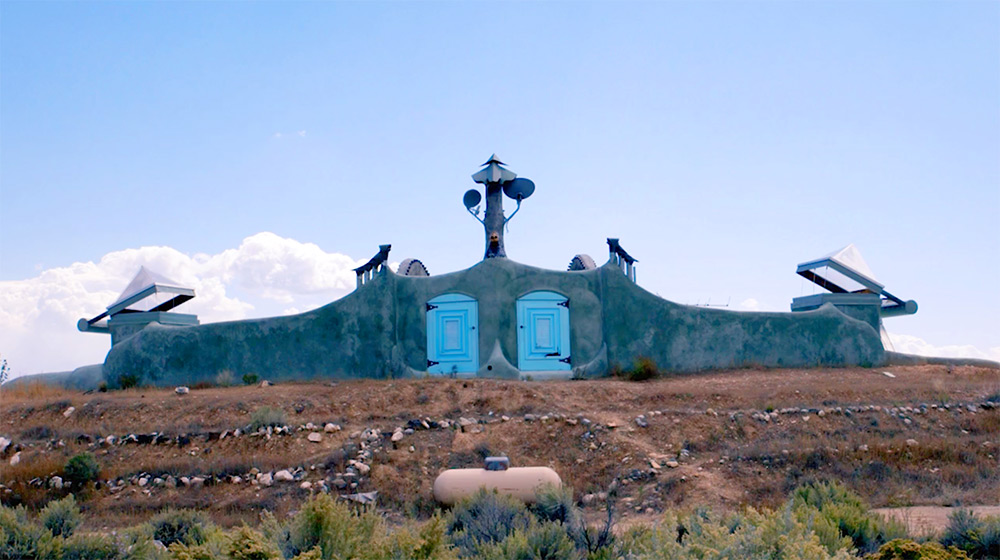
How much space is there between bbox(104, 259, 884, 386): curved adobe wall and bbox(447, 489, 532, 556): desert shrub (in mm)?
12444

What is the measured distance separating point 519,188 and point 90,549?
56.9 ft

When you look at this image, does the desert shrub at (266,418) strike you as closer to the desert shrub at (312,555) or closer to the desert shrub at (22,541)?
the desert shrub at (22,541)

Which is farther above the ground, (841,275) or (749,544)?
(841,275)

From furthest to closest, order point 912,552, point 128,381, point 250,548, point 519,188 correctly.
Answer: point 519,188 → point 128,381 → point 912,552 → point 250,548

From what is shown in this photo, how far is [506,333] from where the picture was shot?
20234 millimetres

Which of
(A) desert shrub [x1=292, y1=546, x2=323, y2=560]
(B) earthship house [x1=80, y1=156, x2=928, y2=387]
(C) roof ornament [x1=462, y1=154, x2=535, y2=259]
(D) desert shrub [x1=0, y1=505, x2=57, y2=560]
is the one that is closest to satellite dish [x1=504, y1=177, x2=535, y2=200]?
(C) roof ornament [x1=462, y1=154, x2=535, y2=259]

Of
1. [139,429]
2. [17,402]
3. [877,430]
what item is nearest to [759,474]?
[877,430]

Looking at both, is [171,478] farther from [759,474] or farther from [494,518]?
[759,474]

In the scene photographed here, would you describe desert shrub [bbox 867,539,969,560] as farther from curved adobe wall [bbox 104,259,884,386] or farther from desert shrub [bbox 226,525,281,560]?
curved adobe wall [bbox 104,259,884,386]

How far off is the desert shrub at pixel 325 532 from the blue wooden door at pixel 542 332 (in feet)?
47.7

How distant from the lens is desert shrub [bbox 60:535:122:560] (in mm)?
6555

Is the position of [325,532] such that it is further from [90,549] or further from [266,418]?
[266,418]

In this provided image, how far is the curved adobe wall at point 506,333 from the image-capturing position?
20.4 metres

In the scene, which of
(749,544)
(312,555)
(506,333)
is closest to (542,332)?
(506,333)
